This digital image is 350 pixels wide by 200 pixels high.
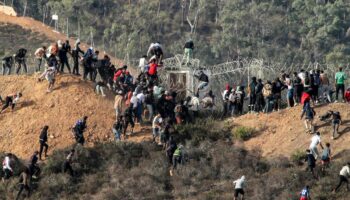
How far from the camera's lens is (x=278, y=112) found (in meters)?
34.9

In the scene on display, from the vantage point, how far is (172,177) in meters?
31.6

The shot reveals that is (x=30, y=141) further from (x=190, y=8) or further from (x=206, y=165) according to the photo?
(x=190, y=8)

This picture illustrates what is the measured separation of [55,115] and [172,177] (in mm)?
6599

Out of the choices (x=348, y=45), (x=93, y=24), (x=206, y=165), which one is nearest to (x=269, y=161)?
(x=206, y=165)

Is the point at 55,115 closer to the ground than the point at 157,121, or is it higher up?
higher up

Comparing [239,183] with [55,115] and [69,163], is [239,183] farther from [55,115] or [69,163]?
[55,115]

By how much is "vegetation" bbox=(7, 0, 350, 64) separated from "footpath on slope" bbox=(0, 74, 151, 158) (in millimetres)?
50743

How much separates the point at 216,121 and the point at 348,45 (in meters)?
61.6

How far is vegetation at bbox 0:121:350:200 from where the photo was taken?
30422mm

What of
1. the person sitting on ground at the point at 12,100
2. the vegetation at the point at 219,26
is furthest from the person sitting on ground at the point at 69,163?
the vegetation at the point at 219,26

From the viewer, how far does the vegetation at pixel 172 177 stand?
3042 centimetres

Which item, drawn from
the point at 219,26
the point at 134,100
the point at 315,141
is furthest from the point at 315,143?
the point at 219,26

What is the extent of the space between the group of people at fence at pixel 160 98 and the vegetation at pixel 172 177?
1.52ft

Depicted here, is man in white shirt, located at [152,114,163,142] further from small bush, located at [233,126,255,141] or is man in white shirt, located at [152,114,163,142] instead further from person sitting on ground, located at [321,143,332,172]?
person sitting on ground, located at [321,143,332,172]
